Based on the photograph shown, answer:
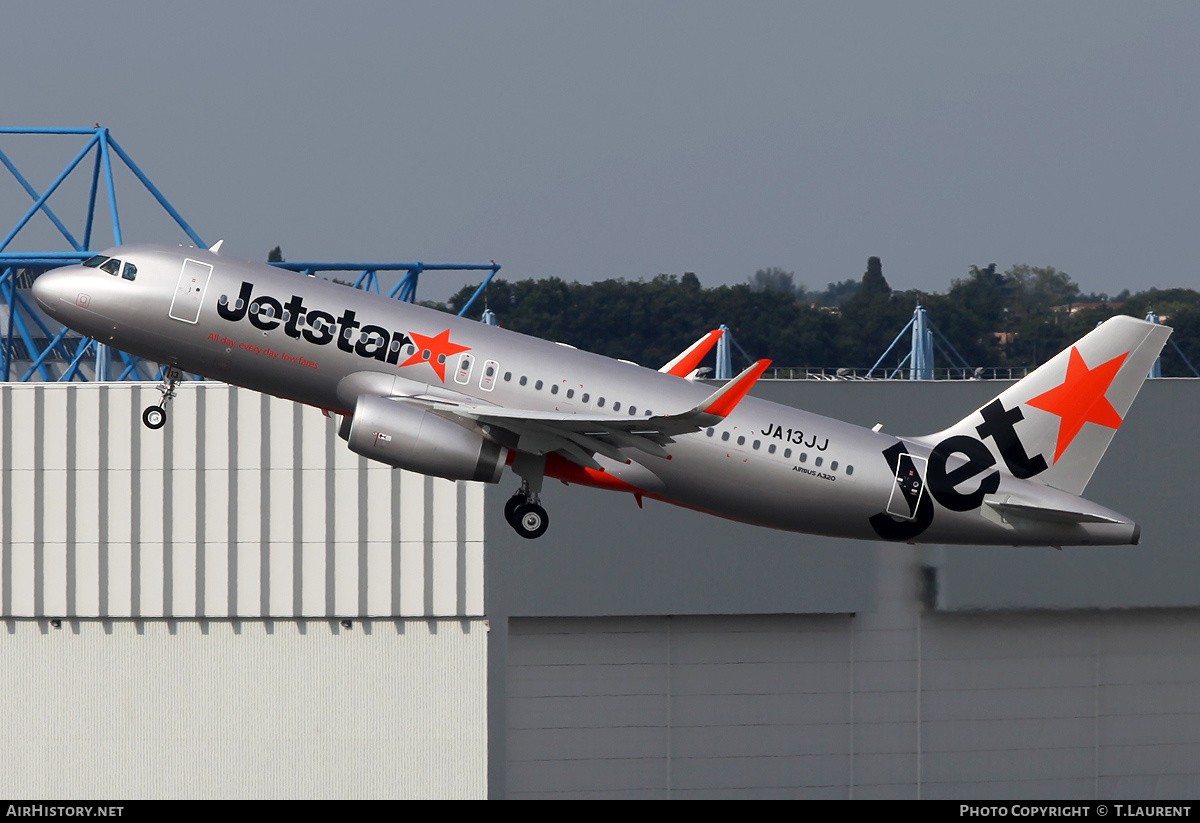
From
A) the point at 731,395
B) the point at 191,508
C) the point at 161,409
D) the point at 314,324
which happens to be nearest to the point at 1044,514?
the point at 731,395

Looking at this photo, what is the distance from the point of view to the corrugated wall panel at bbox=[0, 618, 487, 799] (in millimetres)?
51094

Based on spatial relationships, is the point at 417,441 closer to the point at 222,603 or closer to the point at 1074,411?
the point at 222,603

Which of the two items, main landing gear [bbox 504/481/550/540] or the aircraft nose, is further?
main landing gear [bbox 504/481/550/540]

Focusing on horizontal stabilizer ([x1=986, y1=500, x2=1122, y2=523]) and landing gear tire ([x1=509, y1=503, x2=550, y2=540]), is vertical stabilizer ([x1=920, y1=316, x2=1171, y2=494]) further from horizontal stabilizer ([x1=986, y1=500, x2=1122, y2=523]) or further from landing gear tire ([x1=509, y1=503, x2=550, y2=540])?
landing gear tire ([x1=509, y1=503, x2=550, y2=540])

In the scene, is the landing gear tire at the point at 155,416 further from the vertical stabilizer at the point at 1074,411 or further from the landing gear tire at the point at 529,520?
the vertical stabilizer at the point at 1074,411

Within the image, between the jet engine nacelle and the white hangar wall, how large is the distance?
45.0 ft

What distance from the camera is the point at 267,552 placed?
167ft

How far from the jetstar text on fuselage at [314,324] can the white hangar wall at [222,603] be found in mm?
13193

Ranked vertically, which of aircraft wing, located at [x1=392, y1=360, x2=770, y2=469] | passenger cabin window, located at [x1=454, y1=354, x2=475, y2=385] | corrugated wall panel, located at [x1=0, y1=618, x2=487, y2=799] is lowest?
corrugated wall panel, located at [x1=0, y1=618, x2=487, y2=799]

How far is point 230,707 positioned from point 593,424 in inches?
886

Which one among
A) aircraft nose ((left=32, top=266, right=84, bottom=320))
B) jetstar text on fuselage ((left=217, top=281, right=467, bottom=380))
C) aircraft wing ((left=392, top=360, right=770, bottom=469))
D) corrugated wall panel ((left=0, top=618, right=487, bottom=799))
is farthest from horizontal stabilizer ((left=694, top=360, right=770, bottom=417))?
corrugated wall panel ((left=0, top=618, right=487, bottom=799))

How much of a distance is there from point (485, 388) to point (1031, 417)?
56.4 ft

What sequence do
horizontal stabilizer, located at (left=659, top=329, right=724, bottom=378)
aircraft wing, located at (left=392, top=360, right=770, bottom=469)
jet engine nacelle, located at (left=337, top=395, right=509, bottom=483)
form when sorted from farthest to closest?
horizontal stabilizer, located at (left=659, top=329, right=724, bottom=378), jet engine nacelle, located at (left=337, top=395, right=509, bottom=483), aircraft wing, located at (left=392, top=360, right=770, bottom=469)
